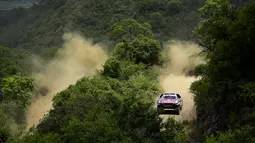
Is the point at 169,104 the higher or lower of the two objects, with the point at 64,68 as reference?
lower

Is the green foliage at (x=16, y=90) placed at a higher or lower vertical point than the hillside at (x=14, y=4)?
lower

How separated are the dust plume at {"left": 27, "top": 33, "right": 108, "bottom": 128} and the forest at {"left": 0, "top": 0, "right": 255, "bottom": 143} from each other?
23 centimetres

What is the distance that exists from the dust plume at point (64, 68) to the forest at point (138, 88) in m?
0.23

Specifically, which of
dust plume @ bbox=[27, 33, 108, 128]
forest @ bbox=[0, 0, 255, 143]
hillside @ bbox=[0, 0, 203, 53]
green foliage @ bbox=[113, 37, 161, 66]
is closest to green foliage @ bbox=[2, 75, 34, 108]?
forest @ bbox=[0, 0, 255, 143]

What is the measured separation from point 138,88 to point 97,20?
74019mm

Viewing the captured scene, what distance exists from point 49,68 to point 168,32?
3793 cm

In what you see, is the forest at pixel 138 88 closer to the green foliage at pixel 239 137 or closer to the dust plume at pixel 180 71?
the green foliage at pixel 239 137

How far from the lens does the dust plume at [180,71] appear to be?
41.3m

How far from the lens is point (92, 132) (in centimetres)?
2053

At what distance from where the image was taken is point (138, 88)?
3728 cm

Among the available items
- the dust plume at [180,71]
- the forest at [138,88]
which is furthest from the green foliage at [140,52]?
the dust plume at [180,71]

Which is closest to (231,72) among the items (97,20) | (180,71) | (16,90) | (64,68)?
(16,90)

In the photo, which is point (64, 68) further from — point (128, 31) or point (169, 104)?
point (169, 104)

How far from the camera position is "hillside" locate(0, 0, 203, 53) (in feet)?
318
